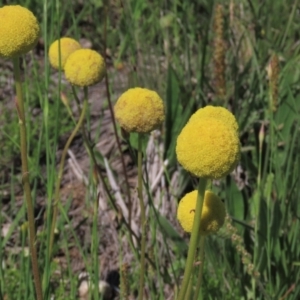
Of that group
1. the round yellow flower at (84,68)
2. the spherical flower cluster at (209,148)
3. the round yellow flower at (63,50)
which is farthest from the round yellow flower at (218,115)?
the round yellow flower at (63,50)

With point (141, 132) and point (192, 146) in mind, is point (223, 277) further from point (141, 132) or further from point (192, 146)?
point (192, 146)

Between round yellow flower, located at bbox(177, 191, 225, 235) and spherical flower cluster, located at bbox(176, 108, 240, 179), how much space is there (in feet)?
0.54

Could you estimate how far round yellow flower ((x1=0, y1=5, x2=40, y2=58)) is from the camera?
3.08 ft

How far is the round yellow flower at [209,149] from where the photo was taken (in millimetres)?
729

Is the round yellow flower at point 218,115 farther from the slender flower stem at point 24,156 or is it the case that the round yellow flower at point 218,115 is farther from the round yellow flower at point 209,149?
the slender flower stem at point 24,156

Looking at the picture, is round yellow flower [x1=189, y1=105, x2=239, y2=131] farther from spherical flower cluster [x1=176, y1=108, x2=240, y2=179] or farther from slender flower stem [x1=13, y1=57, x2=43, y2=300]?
slender flower stem [x1=13, y1=57, x2=43, y2=300]

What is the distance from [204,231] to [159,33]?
2047mm

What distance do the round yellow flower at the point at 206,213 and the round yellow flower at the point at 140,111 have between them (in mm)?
195

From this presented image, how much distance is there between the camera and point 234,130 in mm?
767

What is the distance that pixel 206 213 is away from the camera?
35.3 inches

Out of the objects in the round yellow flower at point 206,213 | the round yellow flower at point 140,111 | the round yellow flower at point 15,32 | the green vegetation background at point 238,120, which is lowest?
the green vegetation background at point 238,120

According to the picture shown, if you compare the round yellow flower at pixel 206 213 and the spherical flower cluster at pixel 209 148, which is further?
the round yellow flower at pixel 206 213

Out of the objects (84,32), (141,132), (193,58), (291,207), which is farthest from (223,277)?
(84,32)

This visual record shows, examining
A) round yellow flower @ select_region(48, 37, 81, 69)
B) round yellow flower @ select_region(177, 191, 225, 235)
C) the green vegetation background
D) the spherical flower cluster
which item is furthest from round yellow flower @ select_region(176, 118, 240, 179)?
round yellow flower @ select_region(48, 37, 81, 69)
